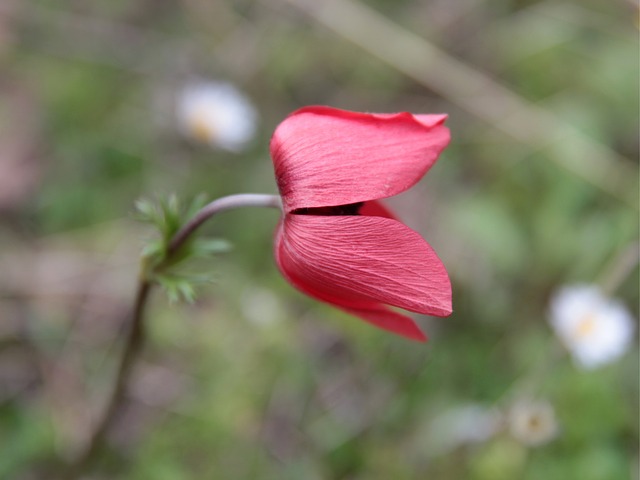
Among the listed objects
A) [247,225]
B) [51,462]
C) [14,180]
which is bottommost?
[51,462]

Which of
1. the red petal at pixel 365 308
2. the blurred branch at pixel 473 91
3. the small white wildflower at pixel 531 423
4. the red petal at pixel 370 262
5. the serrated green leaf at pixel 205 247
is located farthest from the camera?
the blurred branch at pixel 473 91

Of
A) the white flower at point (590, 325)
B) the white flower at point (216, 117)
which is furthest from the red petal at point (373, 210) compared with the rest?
the white flower at point (216, 117)

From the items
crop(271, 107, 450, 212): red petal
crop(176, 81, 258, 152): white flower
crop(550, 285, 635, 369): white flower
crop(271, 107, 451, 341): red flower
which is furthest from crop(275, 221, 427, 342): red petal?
crop(176, 81, 258, 152): white flower

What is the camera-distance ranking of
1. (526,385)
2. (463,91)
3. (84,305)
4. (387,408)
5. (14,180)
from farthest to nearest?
(463,91)
(14,180)
(84,305)
(387,408)
(526,385)

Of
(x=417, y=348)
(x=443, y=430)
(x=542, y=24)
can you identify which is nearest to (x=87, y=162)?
(x=417, y=348)

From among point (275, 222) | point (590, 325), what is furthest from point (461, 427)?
point (275, 222)

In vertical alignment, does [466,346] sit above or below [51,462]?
above

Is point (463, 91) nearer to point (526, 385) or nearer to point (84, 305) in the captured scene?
point (526, 385)

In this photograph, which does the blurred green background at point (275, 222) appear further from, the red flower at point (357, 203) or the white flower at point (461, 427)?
the red flower at point (357, 203)
